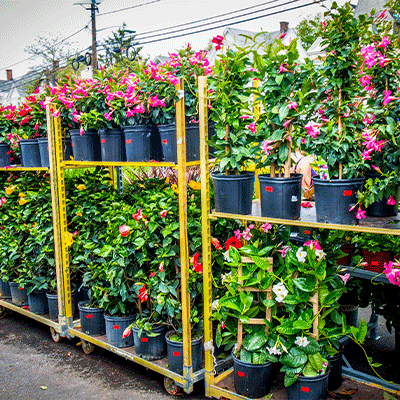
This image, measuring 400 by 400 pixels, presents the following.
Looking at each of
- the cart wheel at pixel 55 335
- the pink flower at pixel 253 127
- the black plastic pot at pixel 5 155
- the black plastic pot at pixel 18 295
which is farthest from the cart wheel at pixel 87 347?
the pink flower at pixel 253 127

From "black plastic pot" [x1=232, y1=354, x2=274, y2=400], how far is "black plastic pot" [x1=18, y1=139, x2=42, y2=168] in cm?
252

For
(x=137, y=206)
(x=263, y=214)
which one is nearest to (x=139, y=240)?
(x=137, y=206)

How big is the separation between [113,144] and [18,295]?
78.8 inches

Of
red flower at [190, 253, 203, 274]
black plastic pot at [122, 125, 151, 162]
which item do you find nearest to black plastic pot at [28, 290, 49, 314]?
black plastic pot at [122, 125, 151, 162]

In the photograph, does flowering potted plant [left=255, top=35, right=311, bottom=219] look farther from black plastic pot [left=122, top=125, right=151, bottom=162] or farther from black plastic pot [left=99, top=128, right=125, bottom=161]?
black plastic pot [left=99, top=128, right=125, bottom=161]

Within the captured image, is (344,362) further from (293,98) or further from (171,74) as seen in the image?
(171,74)

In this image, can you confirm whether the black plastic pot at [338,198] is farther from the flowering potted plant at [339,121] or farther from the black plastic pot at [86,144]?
the black plastic pot at [86,144]

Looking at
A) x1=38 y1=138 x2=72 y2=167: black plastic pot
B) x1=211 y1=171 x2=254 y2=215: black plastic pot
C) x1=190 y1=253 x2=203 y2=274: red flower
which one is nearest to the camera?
x1=211 y1=171 x2=254 y2=215: black plastic pot

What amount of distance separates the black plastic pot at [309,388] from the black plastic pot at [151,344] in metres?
0.96

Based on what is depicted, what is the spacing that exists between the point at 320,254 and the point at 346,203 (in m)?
0.40

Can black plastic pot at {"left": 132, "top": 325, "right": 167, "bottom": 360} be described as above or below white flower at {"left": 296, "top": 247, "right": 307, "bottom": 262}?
below

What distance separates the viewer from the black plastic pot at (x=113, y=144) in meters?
3.07

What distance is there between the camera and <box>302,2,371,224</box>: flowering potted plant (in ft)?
6.47

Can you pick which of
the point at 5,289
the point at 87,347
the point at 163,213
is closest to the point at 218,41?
the point at 163,213
